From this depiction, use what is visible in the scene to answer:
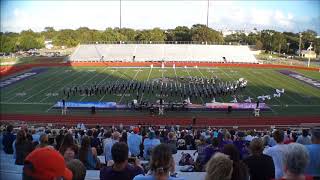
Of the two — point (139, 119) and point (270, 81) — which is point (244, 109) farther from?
point (270, 81)

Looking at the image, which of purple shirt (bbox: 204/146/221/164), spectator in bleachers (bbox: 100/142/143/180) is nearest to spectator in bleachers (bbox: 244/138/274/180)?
purple shirt (bbox: 204/146/221/164)

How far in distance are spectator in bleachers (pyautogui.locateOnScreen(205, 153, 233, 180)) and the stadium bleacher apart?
5335 centimetres

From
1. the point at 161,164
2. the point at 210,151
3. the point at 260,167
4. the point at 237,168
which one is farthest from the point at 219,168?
the point at 210,151

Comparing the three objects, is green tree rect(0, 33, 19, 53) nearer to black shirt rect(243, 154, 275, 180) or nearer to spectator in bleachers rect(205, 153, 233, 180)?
black shirt rect(243, 154, 275, 180)

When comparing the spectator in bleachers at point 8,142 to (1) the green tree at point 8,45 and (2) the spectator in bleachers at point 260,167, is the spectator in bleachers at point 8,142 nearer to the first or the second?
(2) the spectator in bleachers at point 260,167

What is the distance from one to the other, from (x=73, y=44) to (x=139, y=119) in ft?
242

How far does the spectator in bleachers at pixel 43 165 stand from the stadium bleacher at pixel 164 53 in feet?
175

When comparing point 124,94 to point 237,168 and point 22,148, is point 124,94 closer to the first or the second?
point 22,148

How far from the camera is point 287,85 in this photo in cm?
3431

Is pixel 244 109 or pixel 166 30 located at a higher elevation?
pixel 166 30

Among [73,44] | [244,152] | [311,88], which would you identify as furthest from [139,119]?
[73,44]

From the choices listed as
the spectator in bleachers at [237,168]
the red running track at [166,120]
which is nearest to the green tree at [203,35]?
the red running track at [166,120]

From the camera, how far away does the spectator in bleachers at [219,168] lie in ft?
10.7

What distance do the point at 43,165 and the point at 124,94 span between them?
25721 mm
